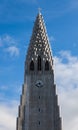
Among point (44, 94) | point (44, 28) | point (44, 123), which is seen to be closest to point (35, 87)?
point (44, 94)

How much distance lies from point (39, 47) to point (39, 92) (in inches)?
613

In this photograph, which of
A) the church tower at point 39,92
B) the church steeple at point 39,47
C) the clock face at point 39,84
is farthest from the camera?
the church steeple at point 39,47

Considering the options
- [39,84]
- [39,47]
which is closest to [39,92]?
[39,84]

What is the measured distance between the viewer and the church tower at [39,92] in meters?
97.0

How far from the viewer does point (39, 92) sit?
330 ft

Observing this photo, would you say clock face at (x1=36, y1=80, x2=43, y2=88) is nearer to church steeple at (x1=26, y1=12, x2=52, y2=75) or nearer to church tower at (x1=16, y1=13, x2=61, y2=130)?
church tower at (x1=16, y1=13, x2=61, y2=130)

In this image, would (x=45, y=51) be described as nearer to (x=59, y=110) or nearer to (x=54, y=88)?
(x=54, y=88)

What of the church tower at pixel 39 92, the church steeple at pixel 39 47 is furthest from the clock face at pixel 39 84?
the church steeple at pixel 39 47

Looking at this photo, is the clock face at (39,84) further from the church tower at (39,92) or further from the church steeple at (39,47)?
the church steeple at (39,47)

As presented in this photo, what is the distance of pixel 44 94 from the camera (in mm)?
100625

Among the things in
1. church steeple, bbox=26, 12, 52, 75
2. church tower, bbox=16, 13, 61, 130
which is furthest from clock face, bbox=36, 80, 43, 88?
church steeple, bbox=26, 12, 52, 75

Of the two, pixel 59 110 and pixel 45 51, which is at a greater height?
pixel 45 51

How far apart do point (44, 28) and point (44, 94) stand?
2344cm

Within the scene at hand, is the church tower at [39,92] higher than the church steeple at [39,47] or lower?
lower
